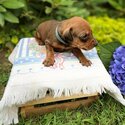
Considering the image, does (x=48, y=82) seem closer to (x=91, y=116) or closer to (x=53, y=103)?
(x=53, y=103)

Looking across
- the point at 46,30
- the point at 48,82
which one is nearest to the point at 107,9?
the point at 46,30

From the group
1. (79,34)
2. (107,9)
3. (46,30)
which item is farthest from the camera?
(107,9)

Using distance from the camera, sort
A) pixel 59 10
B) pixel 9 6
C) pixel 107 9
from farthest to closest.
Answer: pixel 107 9 < pixel 59 10 < pixel 9 6


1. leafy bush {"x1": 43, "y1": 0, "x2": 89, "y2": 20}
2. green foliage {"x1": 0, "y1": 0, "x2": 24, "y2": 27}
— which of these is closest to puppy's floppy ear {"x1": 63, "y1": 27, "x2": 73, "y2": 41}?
green foliage {"x1": 0, "y1": 0, "x2": 24, "y2": 27}

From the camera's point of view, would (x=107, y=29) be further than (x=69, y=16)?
Yes

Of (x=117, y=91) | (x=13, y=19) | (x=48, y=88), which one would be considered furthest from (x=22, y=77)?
(x=13, y=19)

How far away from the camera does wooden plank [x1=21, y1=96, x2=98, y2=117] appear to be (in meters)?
2.29

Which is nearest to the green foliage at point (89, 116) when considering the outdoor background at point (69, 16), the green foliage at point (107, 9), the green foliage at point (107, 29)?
the outdoor background at point (69, 16)

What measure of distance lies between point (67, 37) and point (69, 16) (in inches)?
51.7

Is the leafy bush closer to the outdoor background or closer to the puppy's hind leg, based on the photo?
the outdoor background

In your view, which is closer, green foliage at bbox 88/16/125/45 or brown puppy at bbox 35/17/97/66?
brown puppy at bbox 35/17/97/66

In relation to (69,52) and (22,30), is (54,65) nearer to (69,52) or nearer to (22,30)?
(69,52)

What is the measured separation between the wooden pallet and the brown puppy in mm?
266

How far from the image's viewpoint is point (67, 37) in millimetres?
2166
